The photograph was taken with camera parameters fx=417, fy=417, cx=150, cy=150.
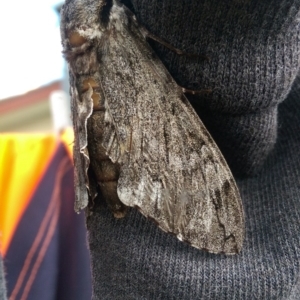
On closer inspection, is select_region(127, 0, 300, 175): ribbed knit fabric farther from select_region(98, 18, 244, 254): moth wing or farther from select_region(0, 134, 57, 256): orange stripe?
select_region(0, 134, 57, 256): orange stripe

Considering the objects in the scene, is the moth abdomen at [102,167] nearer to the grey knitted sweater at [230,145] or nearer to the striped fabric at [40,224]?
the grey knitted sweater at [230,145]

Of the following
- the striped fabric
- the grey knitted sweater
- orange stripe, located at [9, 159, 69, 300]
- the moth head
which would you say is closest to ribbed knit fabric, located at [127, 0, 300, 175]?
the grey knitted sweater

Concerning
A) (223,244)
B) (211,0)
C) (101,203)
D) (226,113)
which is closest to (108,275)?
(101,203)

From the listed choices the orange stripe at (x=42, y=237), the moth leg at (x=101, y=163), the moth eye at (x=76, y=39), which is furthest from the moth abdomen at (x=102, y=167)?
the orange stripe at (x=42, y=237)

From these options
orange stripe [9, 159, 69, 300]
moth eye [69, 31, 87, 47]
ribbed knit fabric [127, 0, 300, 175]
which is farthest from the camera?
orange stripe [9, 159, 69, 300]

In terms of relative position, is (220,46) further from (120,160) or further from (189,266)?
(189,266)
